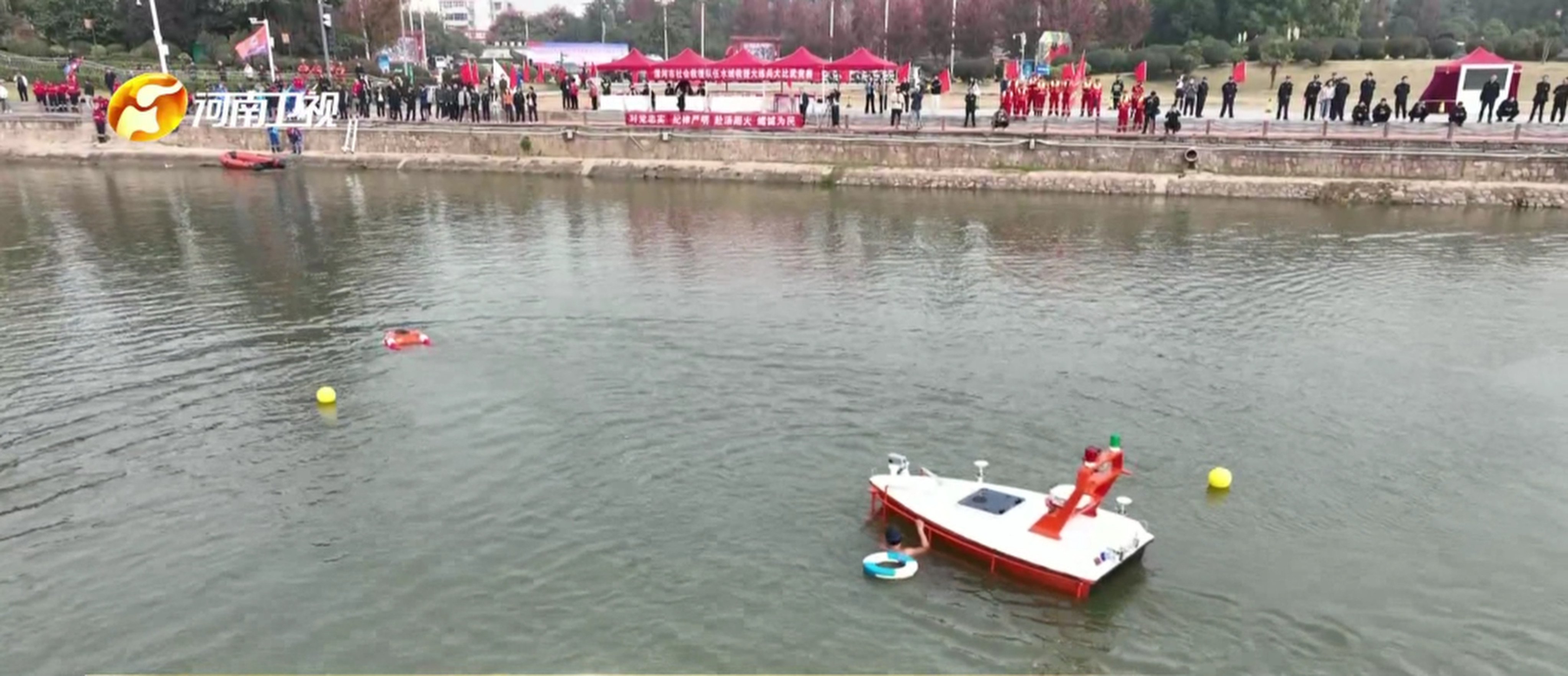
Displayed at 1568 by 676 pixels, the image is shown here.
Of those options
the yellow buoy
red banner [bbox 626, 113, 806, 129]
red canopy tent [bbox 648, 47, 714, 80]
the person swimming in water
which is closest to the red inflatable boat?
red banner [bbox 626, 113, 806, 129]

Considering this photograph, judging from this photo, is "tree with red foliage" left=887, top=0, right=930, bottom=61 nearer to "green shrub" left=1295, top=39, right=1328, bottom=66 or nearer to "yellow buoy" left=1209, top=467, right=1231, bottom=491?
"green shrub" left=1295, top=39, right=1328, bottom=66

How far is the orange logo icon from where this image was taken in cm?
3053

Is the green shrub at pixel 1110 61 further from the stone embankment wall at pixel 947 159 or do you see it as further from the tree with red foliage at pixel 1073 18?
the stone embankment wall at pixel 947 159

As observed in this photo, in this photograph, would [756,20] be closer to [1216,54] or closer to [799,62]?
[1216,54]

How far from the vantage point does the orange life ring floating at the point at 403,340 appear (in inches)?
896

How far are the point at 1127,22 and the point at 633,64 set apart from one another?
52208mm

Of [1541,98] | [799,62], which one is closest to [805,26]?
[799,62]

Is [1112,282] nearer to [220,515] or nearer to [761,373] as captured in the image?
[761,373]

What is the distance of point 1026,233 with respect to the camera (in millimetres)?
34906

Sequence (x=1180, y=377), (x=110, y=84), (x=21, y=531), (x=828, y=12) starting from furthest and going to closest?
(x=828, y=12)
(x=110, y=84)
(x=1180, y=377)
(x=21, y=531)

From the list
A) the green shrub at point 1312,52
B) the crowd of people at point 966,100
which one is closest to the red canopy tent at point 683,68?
the crowd of people at point 966,100

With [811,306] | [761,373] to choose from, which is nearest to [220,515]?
[761,373]

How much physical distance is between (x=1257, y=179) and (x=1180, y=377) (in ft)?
76.7

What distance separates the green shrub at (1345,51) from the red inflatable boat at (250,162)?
224 feet
